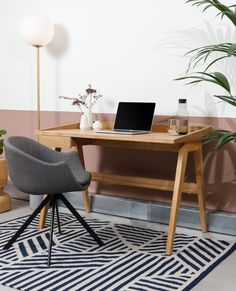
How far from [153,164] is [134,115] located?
47cm

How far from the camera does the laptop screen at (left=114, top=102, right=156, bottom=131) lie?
10.9ft

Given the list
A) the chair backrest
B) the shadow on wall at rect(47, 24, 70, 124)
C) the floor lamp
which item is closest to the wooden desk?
the chair backrest

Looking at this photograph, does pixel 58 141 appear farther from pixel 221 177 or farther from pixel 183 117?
pixel 221 177

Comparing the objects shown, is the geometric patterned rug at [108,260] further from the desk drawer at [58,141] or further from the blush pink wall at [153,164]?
the desk drawer at [58,141]

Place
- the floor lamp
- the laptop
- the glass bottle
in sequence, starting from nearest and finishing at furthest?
the glass bottle < the laptop < the floor lamp

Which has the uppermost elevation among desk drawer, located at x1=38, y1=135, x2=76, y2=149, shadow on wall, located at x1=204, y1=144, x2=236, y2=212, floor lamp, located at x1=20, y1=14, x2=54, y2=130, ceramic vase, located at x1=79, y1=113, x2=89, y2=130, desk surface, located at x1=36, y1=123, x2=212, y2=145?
floor lamp, located at x1=20, y1=14, x2=54, y2=130

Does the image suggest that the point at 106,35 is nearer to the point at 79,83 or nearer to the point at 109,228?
the point at 79,83

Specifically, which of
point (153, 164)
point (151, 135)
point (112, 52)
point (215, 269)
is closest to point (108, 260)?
→ point (215, 269)

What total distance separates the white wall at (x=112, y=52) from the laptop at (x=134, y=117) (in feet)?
0.72

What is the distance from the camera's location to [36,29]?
12.3ft

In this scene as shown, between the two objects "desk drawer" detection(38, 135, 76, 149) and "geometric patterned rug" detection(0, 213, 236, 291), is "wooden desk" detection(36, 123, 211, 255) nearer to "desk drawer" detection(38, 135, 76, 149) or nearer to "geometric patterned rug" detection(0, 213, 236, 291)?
"desk drawer" detection(38, 135, 76, 149)

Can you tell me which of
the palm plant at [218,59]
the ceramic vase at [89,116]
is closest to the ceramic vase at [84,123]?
the ceramic vase at [89,116]

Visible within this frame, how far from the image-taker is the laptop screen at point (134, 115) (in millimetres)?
3332

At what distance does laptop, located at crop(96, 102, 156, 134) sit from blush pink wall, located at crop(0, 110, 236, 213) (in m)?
0.23
